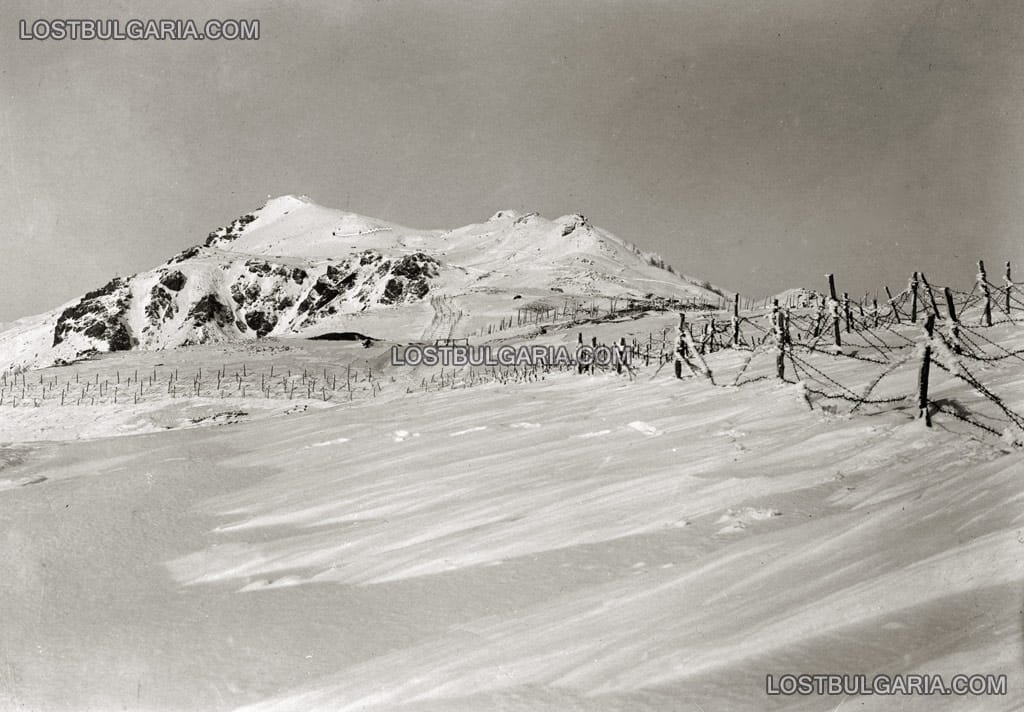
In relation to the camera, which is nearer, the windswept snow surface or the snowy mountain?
the windswept snow surface

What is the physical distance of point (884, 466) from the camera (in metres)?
4.67

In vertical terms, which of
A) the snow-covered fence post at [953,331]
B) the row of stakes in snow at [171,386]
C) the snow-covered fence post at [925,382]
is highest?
the snow-covered fence post at [953,331]

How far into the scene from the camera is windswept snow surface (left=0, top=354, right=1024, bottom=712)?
2.64m

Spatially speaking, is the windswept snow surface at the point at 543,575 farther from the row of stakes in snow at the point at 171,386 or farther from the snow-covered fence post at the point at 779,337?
the row of stakes in snow at the point at 171,386

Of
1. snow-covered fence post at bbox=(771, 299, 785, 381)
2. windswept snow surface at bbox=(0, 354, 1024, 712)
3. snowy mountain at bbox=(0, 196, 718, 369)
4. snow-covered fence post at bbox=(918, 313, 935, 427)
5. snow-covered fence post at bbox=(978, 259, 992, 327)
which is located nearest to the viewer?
windswept snow surface at bbox=(0, 354, 1024, 712)

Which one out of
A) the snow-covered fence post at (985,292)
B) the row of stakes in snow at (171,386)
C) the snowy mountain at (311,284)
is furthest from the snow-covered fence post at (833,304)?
the snowy mountain at (311,284)

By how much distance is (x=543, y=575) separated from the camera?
3.78 m

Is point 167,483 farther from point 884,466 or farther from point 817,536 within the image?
point 884,466

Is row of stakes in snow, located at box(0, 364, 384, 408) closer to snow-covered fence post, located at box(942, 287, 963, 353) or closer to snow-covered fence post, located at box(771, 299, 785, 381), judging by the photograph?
snow-covered fence post, located at box(771, 299, 785, 381)

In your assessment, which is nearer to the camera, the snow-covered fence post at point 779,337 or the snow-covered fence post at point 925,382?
the snow-covered fence post at point 925,382

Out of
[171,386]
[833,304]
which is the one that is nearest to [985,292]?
[833,304]

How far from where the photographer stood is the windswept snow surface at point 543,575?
2.64m

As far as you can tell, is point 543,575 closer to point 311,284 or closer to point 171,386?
point 171,386

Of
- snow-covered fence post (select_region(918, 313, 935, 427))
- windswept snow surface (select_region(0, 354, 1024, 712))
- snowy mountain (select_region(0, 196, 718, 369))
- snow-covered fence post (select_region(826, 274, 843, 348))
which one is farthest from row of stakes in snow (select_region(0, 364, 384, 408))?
snowy mountain (select_region(0, 196, 718, 369))
